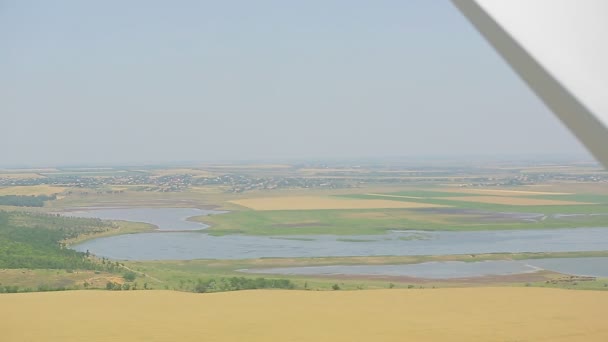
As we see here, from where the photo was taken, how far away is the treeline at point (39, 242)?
19906mm

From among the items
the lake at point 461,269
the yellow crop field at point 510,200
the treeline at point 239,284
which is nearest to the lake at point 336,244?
the lake at point 461,269

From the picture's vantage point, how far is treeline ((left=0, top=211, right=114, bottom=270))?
784 inches

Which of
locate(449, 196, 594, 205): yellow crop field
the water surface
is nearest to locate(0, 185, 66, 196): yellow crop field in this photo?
the water surface

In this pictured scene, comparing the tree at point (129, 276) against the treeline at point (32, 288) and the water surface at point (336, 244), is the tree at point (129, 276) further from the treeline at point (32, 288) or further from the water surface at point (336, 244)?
the water surface at point (336, 244)

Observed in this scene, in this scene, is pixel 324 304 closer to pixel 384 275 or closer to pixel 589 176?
pixel 384 275

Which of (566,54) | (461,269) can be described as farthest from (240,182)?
(566,54)

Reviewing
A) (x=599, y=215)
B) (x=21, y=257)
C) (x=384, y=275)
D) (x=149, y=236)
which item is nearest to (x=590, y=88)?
(x=384, y=275)

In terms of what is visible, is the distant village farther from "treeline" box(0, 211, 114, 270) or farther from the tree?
the tree

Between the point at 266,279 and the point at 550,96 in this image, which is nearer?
the point at 550,96

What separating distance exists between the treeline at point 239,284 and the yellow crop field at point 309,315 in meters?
0.90

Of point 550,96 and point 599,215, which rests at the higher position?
point 550,96

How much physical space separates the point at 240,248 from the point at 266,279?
7045mm

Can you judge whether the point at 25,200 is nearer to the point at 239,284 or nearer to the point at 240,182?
the point at 240,182

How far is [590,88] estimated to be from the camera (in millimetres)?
603
